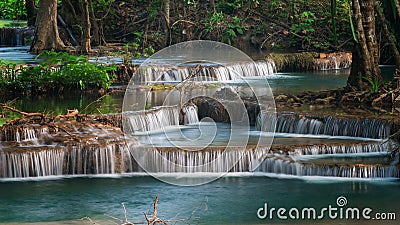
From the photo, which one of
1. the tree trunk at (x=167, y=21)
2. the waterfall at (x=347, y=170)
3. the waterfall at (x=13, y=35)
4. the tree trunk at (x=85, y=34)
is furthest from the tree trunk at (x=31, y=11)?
the waterfall at (x=347, y=170)

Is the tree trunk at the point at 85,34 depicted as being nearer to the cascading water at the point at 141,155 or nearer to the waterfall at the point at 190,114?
the waterfall at the point at 190,114

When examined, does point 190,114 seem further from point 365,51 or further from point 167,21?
point 167,21

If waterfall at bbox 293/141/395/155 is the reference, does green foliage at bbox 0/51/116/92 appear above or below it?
above

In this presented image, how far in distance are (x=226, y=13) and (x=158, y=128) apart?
13.5m

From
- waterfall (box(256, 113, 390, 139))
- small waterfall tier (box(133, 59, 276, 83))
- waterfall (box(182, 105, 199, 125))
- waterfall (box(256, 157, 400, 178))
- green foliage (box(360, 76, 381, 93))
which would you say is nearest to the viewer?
waterfall (box(256, 157, 400, 178))

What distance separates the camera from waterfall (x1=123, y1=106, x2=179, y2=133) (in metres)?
13.9

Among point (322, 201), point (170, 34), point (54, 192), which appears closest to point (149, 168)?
point (54, 192)

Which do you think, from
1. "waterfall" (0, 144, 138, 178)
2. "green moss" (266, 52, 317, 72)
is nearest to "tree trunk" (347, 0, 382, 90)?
"waterfall" (0, 144, 138, 178)

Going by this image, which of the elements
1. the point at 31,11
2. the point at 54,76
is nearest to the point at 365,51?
the point at 54,76

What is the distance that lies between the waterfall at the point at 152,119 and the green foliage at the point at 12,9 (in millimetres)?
14456

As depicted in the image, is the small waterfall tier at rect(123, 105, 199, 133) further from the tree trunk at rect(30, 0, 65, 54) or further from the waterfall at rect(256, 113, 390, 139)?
the tree trunk at rect(30, 0, 65, 54)

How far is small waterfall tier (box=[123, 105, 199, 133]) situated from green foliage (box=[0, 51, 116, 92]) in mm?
2457

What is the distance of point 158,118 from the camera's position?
14.4 metres

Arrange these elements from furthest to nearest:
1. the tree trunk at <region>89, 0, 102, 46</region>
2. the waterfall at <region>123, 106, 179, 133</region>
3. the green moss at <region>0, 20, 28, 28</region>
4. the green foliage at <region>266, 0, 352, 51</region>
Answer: the green moss at <region>0, 20, 28, 28</region> < the green foliage at <region>266, 0, 352, 51</region> < the tree trunk at <region>89, 0, 102, 46</region> < the waterfall at <region>123, 106, 179, 133</region>
